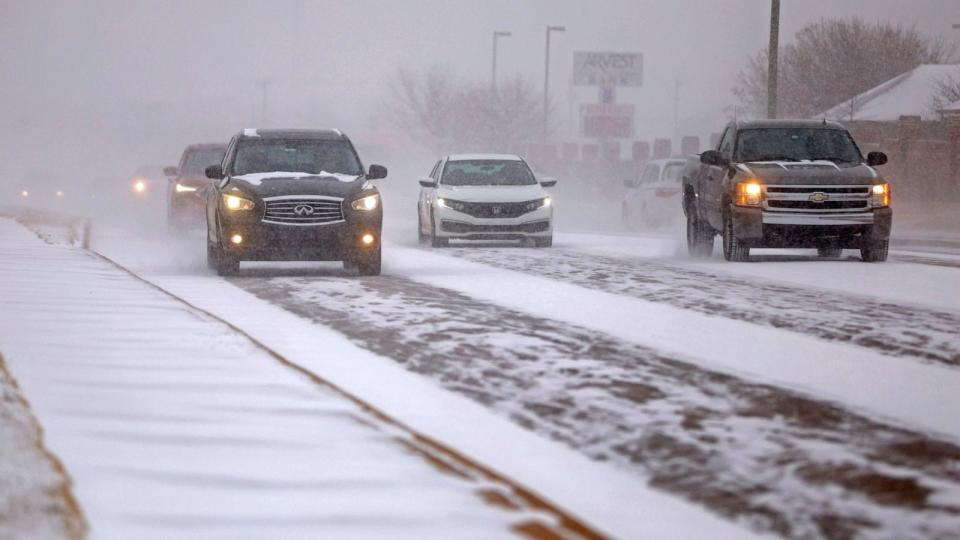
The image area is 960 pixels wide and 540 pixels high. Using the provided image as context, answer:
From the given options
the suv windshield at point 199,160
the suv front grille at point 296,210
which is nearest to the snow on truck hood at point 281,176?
the suv front grille at point 296,210

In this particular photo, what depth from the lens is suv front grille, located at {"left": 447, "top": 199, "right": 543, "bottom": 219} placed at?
83.6 feet

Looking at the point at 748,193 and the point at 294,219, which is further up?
the point at 748,193

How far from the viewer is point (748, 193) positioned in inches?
834

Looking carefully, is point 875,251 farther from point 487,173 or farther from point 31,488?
point 31,488

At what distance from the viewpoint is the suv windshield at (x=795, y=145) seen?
2209cm

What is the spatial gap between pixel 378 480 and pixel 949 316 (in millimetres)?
9016

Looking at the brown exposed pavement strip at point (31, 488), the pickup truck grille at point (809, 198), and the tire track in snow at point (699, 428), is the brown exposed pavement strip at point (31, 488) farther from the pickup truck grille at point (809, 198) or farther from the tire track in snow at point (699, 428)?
the pickup truck grille at point (809, 198)

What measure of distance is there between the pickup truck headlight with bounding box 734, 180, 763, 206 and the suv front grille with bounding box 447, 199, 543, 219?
509 cm

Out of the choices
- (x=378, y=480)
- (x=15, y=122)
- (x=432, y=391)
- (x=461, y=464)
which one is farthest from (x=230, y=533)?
(x=15, y=122)

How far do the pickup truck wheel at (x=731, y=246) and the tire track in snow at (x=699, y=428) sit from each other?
29.2 feet

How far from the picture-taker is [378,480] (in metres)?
6.66

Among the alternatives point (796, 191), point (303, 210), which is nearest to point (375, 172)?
point (303, 210)

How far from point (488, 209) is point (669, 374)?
50.4ft

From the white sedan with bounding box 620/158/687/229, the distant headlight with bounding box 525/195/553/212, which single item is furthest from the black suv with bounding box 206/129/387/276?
the white sedan with bounding box 620/158/687/229
